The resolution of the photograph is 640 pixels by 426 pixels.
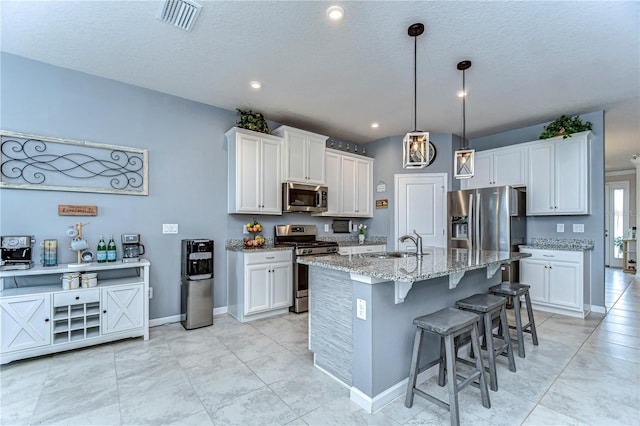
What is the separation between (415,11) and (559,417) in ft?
9.33

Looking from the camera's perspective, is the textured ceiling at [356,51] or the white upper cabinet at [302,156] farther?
the white upper cabinet at [302,156]

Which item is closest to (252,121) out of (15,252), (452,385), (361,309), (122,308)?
(122,308)

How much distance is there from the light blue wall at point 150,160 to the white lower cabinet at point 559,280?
3.84 meters

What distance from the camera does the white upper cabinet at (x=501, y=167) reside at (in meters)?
4.49

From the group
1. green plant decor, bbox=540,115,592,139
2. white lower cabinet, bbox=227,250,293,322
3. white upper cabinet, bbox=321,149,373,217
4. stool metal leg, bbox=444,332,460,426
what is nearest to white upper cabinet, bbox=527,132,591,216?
green plant decor, bbox=540,115,592,139

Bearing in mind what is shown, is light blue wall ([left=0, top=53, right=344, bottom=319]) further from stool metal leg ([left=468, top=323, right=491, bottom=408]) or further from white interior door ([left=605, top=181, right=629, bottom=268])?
white interior door ([left=605, top=181, right=629, bottom=268])

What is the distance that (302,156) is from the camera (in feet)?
14.4

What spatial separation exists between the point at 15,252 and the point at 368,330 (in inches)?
122

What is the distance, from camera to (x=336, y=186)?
4988mm

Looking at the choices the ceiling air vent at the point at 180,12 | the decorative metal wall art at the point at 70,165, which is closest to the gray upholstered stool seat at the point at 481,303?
the ceiling air vent at the point at 180,12

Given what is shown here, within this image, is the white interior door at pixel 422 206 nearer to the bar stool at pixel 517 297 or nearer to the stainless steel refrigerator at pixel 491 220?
the stainless steel refrigerator at pixel 491 220

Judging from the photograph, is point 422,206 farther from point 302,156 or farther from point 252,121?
point 252,121

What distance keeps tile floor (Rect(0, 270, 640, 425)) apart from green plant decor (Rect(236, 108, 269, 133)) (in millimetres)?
2563

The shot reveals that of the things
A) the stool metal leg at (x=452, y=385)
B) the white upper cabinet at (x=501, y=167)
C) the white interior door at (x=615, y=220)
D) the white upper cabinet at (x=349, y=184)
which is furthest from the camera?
the white interior door at (x=615, y=220)
